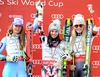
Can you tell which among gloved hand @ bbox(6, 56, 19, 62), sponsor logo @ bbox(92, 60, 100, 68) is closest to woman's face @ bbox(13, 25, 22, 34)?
gloved hand @ bbox(6, 56, 19, 62)

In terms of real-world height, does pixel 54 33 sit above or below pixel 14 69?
above

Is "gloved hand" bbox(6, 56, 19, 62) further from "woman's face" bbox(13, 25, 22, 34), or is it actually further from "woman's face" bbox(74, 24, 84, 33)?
"woman's face" bbox(74, 24, 84, 33)

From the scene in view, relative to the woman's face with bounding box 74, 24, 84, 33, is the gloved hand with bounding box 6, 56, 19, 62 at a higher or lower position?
lower

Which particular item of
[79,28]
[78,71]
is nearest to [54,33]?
[79,28]

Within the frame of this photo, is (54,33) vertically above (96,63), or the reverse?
(54,33)

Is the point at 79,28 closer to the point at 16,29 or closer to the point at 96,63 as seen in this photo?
the point at 96,63

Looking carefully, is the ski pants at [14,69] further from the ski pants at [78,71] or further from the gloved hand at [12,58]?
the ski pants at [78,71]

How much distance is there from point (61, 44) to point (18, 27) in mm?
285

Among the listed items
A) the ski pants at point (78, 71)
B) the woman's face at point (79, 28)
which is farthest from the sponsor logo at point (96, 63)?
the woman's face at point (79, 28)

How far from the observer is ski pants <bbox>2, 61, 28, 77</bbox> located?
3.22 m

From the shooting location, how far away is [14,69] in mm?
3223

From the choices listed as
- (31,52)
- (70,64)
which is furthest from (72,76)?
(31,52)

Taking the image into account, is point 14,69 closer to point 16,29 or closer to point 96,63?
point 16,29

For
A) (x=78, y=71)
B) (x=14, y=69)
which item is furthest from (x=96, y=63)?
(x=14, y=69)
